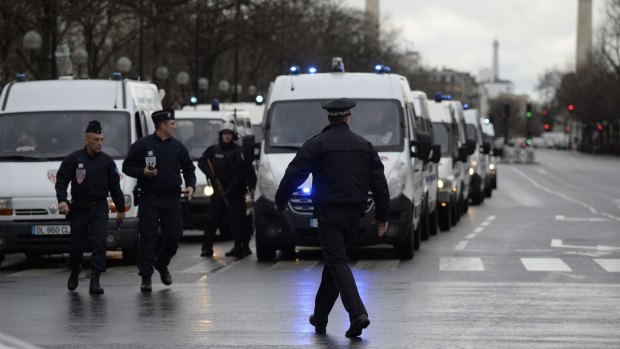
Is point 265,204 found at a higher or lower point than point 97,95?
lower

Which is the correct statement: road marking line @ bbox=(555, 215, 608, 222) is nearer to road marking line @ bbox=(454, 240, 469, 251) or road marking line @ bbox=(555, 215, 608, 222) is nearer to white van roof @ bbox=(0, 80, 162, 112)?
road marking line @ bbox=(454, 240, 469, 251)

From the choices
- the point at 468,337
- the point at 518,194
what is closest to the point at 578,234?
the point at 468,337

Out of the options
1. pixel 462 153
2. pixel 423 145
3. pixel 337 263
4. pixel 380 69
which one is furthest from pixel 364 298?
pixel 462 153

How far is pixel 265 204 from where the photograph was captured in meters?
20.1

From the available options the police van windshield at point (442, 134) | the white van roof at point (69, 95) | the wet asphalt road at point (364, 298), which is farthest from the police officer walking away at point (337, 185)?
the police van windshield at point (442, 134)

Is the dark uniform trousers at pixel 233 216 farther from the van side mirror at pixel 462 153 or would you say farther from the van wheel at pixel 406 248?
the van side mirror at pixel 462 153

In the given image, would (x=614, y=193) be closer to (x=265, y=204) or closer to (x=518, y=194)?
(x=518, y=194)

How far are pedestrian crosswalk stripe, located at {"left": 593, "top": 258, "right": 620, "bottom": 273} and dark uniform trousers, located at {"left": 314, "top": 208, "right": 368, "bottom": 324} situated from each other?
722cm

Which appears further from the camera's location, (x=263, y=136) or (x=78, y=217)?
(x=263, y=136)

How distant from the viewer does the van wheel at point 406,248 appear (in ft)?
66.6

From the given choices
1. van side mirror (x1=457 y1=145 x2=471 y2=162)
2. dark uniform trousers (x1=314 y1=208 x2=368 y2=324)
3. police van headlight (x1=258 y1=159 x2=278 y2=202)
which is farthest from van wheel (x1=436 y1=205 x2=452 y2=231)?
dark uniform trousers (x1=314 y1=208 x2=368 y2=324)

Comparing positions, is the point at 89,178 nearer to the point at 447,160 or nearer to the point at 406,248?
the point at 406,248

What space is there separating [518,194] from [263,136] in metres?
31.3

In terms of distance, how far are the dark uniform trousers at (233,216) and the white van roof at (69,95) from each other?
1899mm
